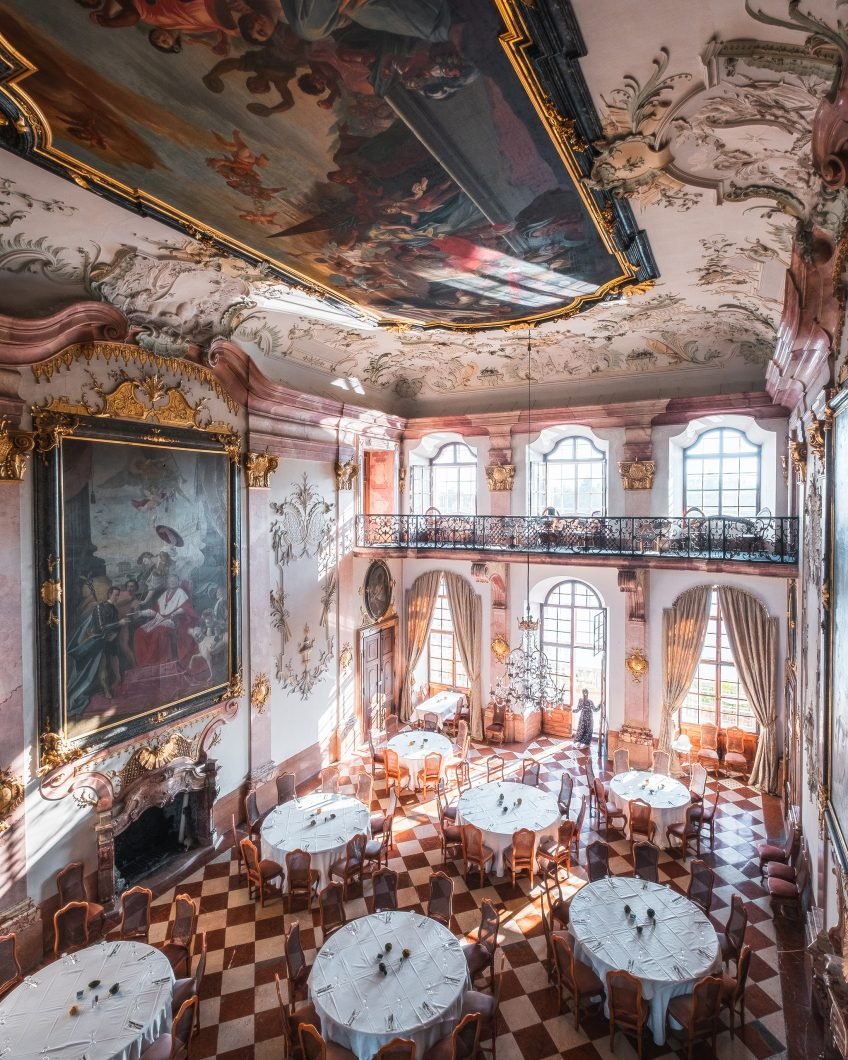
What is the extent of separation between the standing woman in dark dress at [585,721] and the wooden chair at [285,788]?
5.48 metres

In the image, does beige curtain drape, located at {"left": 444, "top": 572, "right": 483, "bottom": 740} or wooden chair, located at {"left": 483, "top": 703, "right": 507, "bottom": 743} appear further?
beige curtain drape, located at {"left": 444, "top": 572, "right": 483, "bottom": 740}

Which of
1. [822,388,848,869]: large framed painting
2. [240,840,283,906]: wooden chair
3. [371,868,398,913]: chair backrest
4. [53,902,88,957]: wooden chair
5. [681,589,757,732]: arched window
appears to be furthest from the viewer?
[681,589,757,732]: arched window

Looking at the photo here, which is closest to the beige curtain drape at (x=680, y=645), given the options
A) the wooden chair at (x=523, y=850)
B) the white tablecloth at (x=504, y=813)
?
the white tablecloth at (x=504, y=813)

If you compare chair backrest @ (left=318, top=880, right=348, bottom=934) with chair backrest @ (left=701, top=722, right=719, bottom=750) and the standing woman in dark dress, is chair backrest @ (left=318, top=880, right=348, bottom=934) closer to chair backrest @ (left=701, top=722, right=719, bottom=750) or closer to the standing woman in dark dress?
the standing woman in dark dress

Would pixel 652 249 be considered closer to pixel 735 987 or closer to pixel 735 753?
pixel 735 987

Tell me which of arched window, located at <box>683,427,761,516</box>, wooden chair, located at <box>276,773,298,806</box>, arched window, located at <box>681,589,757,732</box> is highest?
arched window, located at <box>683,427,761,516</box>

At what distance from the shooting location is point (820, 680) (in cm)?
538

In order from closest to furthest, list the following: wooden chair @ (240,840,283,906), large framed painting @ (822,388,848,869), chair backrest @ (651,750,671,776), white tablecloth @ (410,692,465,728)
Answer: large framed painting @ (822,388,848,869), wooden chair @ (240,840,283,906), chair backrest @ (651,750,671,776), white tablecloth @ (410,692,465,728)

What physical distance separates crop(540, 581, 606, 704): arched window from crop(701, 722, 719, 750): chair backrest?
2.04m

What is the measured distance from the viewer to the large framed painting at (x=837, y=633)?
3.95 metres

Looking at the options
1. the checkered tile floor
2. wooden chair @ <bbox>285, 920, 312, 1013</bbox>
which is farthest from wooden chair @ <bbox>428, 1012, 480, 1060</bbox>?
wooden chair @ <bbox>285, 920, 312, 1013</bbox>

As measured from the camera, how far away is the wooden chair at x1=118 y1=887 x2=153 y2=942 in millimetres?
6559

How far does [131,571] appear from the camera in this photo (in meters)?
7.51

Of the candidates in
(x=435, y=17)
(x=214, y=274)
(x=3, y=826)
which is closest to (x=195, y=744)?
(x=3, y=826)
